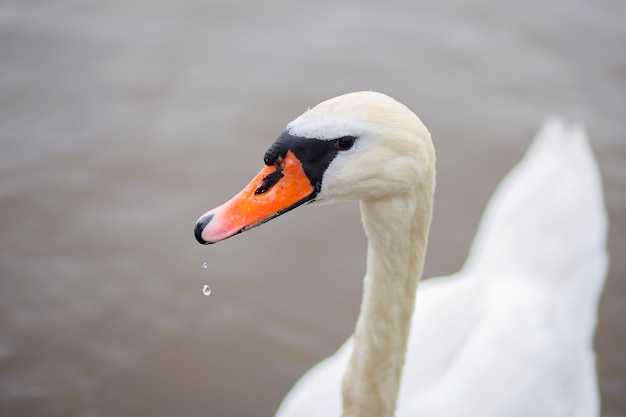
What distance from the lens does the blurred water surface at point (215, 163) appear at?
449 cm

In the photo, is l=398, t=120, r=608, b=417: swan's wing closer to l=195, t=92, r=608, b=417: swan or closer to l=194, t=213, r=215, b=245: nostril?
l=195, t=92, r=608, b=417: swan

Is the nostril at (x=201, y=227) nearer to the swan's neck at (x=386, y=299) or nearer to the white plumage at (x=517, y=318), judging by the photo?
the swan's neck at (x=386, y=299)

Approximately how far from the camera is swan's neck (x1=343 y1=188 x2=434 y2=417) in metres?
2.47

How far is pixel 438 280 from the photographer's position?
4.49m

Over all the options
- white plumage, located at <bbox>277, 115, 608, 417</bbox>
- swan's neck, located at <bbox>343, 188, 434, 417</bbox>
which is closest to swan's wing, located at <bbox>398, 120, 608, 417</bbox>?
white plumage, located at <bbox>277, 115, 608, 417</bbox>

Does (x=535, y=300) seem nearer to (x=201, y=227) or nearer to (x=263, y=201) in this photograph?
(x=263, y=201)

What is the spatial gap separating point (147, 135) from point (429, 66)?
2.67 meters

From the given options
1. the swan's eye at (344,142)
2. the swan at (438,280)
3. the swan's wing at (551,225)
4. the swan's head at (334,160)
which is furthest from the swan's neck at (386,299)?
the swan's wing at (551,225)

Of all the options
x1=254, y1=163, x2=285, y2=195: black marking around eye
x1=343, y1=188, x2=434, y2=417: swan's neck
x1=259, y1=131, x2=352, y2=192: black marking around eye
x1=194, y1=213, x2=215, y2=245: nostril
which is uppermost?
x1=259, y1=131, x2=352, y2=192: black marking around eye

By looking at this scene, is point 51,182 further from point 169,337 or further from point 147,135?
point 169,337

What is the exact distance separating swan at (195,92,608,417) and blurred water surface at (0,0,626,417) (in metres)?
0.80

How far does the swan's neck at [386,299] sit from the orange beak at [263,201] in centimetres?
31

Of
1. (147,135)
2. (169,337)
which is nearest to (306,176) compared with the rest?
(169,337)

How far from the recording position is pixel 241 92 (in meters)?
6.13
